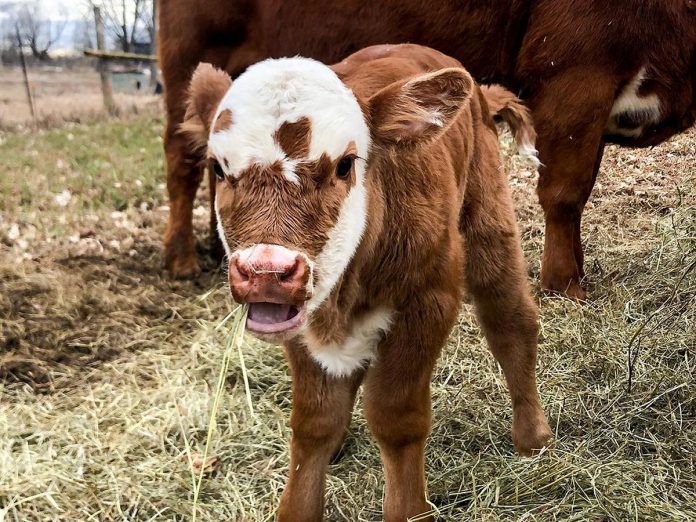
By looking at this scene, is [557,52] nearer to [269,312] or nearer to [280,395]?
[280,395]

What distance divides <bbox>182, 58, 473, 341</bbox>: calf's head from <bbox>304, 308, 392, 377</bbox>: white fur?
256 millimetres

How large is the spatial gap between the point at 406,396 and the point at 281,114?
999 mm

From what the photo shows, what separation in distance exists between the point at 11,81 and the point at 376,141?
13.4m

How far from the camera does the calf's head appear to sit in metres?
1.90

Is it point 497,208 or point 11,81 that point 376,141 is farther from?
point 11,81

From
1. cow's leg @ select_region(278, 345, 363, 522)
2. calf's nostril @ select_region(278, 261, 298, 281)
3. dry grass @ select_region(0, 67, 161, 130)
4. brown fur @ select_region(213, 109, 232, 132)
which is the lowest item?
dry grass @ select_region(0, 67, 161, 130)

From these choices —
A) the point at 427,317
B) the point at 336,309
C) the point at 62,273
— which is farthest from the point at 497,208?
the point at 62,273

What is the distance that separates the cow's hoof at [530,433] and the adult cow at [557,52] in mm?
1443

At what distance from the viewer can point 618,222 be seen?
5242 millimetres

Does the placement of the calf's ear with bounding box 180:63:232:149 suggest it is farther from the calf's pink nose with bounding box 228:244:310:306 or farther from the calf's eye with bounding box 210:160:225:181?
the calf's pink nose with bounding box 228:244:310:306

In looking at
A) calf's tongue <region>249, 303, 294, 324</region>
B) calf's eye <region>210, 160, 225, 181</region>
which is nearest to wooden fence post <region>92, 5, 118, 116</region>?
calf's eye <region>210, 160, 225, 181</region>

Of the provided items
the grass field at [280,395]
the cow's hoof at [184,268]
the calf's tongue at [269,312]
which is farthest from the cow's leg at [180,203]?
the calf's tongue at [269,312]

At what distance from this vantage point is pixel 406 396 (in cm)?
245

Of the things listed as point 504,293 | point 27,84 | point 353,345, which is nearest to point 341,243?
point 353,345
